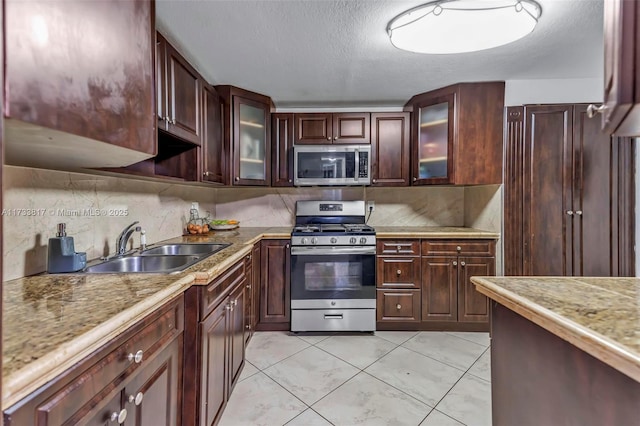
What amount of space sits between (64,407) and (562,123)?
333 centimetres

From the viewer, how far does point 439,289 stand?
2637 mm

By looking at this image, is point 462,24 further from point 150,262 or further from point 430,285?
point 150,262

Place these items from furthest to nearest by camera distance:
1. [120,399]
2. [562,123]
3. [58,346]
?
[562,123] < [120,399] < [58,346]

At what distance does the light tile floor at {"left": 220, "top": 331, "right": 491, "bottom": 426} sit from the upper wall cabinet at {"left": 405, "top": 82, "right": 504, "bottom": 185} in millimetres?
1457

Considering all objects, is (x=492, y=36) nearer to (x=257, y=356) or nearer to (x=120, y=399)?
(x=120, y=399)

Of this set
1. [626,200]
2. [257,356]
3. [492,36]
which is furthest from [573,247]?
[257,356]

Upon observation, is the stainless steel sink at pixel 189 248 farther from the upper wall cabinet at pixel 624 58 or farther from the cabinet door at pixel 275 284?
the upper wall cabinet at pixel 624 58

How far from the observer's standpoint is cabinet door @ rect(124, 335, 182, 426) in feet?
2.81

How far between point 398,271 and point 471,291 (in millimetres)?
671

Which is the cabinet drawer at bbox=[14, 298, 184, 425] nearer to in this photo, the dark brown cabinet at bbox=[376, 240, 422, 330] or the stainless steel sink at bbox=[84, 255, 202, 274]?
the stainless steel sink at bbox=[84, 255, 202, 274]

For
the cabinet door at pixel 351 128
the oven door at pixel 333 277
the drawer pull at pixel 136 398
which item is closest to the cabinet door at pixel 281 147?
the cabinet door at pixel 351 128

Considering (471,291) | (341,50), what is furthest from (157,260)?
(471,291)

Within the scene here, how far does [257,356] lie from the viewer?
2227mm

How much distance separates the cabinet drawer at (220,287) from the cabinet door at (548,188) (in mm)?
2377
